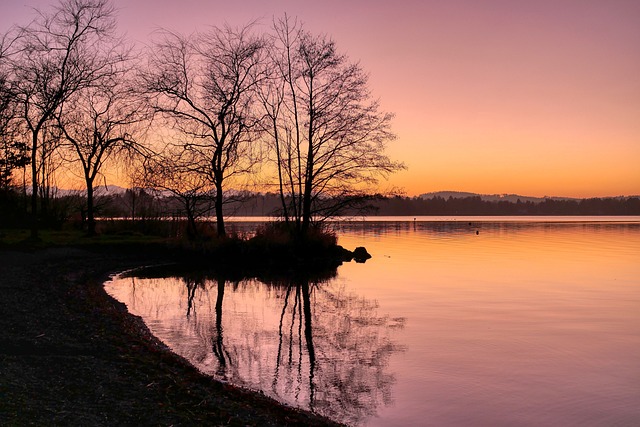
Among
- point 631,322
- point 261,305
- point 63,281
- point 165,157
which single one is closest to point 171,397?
point 261,305

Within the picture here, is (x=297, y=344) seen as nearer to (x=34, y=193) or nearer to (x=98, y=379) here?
(x=98, y=379)

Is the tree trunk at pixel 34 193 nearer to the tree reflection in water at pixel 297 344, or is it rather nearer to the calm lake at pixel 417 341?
the calm lake at pixel 417 341

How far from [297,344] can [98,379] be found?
24.9ft

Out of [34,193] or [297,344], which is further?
[34,193]

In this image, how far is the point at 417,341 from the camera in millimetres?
17438

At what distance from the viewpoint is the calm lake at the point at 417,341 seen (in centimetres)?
1183

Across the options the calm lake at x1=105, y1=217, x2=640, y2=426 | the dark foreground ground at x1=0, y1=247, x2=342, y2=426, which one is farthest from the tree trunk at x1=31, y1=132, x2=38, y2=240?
the dark foreground ground at x1=0, y1=247, x2=342, y2=426

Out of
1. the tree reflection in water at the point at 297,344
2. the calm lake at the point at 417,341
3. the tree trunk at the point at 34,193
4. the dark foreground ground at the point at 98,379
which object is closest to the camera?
the dark foreground ground at the point at 98,379

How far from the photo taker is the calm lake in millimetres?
11834

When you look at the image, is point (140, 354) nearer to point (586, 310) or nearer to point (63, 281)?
point (63, 281)

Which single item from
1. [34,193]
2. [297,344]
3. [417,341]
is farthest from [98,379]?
[34,193]

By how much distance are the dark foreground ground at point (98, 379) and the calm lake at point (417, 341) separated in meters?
1.43

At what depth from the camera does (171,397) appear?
965cm

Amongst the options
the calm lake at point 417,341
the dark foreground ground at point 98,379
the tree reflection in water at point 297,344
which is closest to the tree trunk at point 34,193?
the calm lake at point 417,341
